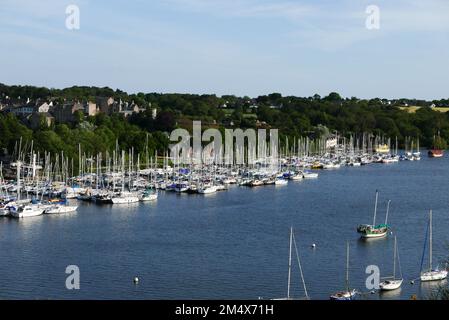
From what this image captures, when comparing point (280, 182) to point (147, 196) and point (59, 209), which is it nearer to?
point (147, 196)

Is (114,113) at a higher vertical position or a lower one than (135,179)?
higher

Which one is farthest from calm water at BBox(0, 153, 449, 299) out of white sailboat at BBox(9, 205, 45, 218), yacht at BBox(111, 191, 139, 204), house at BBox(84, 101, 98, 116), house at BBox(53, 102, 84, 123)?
house at BBox(84, 101, 98, 116)

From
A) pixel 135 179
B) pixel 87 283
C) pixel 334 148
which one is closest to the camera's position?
pixel 87 283

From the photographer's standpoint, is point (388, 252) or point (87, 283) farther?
point (388, 252)

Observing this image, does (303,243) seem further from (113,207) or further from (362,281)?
(113,207)

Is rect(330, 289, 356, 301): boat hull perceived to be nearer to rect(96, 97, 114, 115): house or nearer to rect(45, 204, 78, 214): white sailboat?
rect(45, 204, 78, 214): white sailboat

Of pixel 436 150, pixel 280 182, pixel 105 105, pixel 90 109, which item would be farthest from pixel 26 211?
pixel 436 150

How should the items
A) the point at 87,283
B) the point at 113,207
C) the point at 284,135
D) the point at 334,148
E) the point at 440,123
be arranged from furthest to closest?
the point at 440,123 < the point at 334,148 < the point at 284,135 < the point at 113,207 < the point at 87,283
